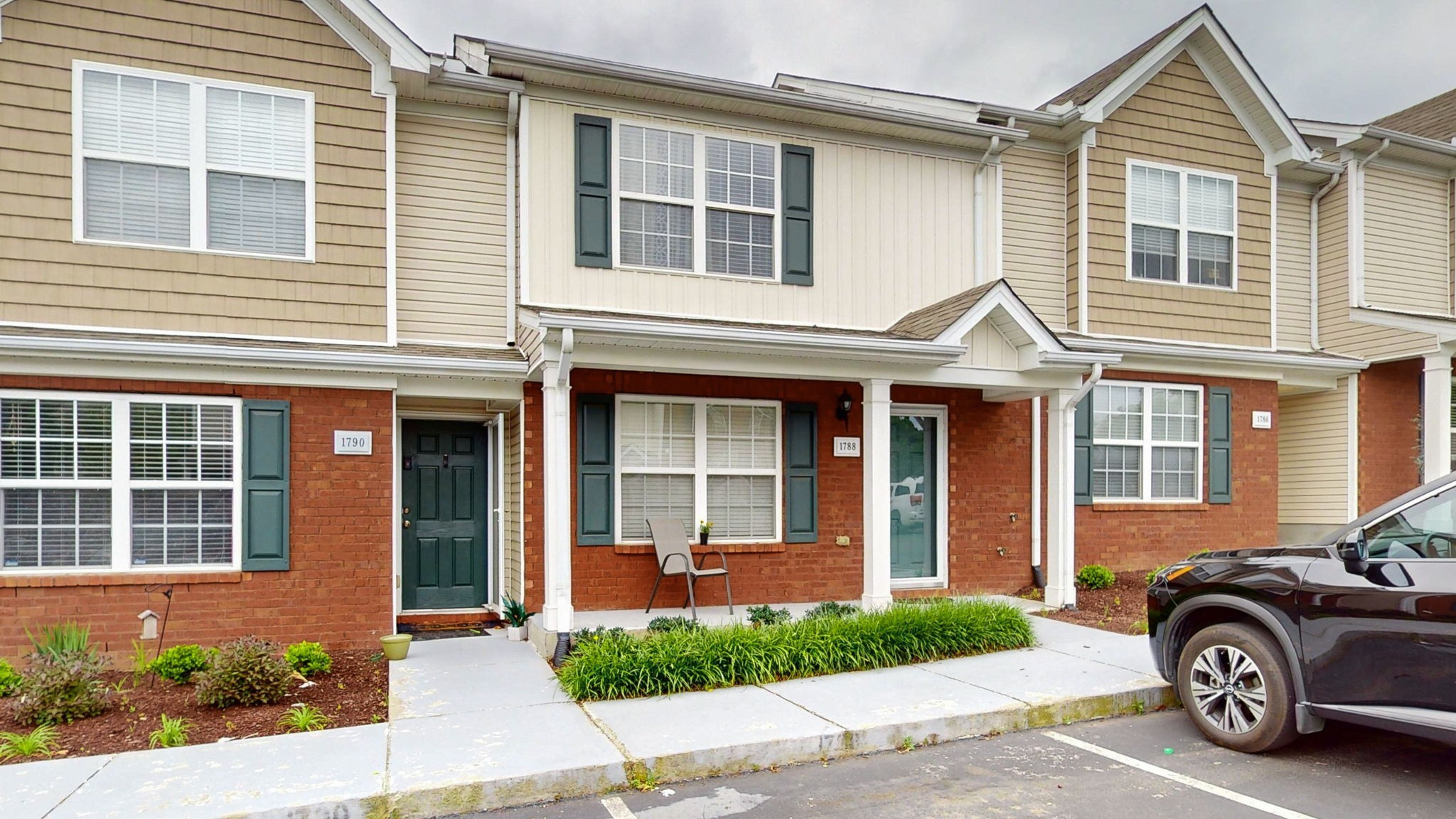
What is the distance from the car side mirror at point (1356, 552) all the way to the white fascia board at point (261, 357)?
6119 millimetres

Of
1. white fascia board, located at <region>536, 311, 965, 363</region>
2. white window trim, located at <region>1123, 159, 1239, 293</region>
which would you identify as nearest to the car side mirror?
white fascia board, located at <region>536, 311, 965, 363</region>

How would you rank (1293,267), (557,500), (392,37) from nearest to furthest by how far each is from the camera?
(557,500), (392,37), (1293,267)

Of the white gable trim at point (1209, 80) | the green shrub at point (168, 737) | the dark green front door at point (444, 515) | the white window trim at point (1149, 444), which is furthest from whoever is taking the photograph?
the white window trim at point (1149, 444)

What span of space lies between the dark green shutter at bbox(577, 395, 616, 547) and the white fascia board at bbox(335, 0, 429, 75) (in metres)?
3.23

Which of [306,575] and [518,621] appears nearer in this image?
[306,575]

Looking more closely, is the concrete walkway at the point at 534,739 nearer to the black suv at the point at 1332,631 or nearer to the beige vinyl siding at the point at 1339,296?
the black suv at the point at 1332,631

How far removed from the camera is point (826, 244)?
9.28 meters

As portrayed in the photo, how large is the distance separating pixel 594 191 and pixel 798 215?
6.81 feet

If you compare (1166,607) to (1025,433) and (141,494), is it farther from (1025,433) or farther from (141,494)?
(141,494)

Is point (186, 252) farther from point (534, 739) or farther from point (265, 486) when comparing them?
point (534, 739)

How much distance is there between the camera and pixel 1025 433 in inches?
400

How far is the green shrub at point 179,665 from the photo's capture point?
21.8ft

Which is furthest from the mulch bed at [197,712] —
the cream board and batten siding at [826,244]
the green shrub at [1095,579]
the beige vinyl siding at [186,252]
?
the green shrub at [1095,579]

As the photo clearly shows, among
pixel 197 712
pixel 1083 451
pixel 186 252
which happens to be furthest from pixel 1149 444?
pixel 186 252
